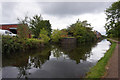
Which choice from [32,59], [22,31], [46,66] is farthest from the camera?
[22,31]

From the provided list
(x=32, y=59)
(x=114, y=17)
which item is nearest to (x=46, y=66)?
(x=32, y=59)

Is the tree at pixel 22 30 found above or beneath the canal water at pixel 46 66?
above

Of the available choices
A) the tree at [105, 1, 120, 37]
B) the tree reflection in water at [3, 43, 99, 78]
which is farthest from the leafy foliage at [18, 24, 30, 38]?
the tree at [105, 1, 120, 37]

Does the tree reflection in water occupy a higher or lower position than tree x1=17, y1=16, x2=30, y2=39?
lower

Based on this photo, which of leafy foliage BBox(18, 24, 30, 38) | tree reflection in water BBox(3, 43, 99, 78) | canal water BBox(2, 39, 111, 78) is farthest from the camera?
leafy foliage BBox(18, 24, 30, 38)

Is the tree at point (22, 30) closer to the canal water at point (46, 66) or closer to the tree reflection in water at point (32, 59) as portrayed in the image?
the tree reflection in water at point (32, 59)

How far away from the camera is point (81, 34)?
30578 mm

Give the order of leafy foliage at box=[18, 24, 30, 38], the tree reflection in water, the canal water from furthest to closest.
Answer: leafy foliage at box=[18, 24, 30, 38] → the tree reflection in water → the canal water

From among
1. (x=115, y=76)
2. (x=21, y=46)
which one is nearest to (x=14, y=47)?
(x=21, y=46)

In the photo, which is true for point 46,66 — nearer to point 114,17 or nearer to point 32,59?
point 32,59

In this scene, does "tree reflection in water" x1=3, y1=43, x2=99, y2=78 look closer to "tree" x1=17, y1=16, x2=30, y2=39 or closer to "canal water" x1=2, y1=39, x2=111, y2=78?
"canal water" x1=2, y1=39, x2=111, y2=78

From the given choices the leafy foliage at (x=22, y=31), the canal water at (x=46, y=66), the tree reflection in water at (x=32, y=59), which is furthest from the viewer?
the leafy foliage at (x=22, y=31)

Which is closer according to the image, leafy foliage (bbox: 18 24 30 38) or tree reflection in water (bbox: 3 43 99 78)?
tree reflection in water (bbox: 3 43 99 78)

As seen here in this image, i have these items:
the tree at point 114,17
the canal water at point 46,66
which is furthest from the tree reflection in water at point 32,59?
the tree at point 114,17
